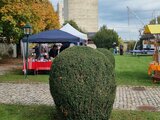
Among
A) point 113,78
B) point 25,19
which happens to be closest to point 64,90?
point 113,78

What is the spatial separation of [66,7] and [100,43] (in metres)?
42.1

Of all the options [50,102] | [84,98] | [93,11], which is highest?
[93,11]

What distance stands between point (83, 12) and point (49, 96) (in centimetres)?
12315

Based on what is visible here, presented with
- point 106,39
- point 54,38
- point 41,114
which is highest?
point 106,39

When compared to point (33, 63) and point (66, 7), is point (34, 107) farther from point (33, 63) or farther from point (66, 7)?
point (66, 7)

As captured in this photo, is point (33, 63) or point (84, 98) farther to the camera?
point (33, 63)

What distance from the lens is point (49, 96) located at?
42.0ft

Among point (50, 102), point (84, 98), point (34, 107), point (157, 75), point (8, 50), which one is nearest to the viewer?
point (84, 98)

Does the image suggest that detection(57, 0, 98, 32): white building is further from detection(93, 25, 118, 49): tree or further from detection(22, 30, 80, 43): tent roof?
detection(22, 30, 80, 43): tent roof

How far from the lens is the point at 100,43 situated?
316 feet

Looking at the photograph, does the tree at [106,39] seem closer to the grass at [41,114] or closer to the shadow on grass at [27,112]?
the shadow on grass at [27,112]

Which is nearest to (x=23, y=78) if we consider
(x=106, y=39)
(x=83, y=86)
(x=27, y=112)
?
(x=27, y=112)

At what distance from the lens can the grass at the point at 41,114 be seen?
9.39m

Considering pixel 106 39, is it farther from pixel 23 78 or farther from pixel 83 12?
pixel 23 78
